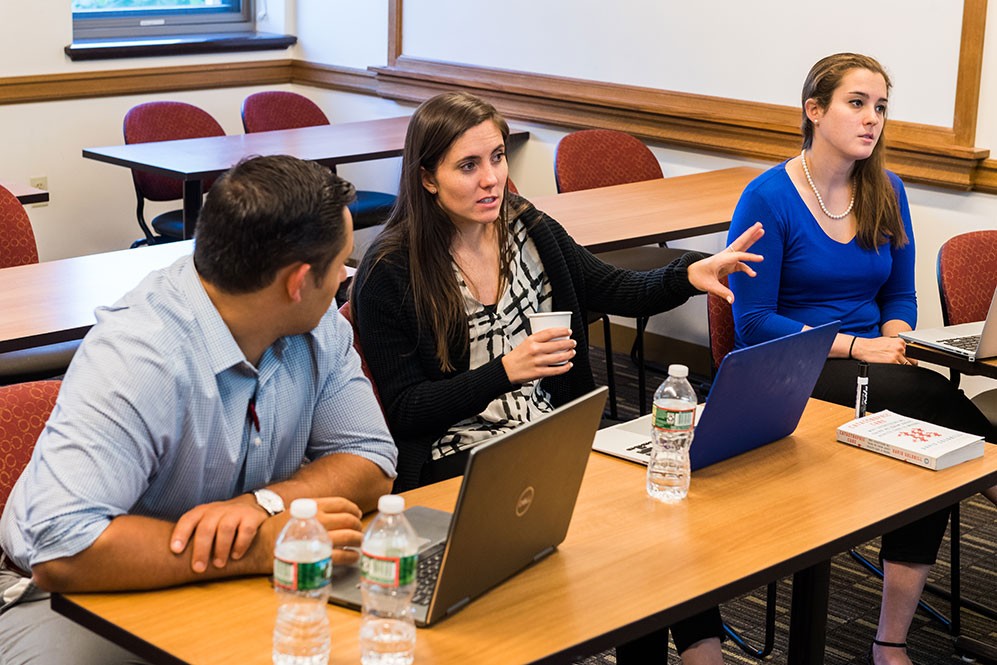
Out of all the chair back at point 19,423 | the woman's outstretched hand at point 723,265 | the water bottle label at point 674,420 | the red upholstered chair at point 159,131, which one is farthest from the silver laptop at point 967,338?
the red upholstered chair at point 159,131

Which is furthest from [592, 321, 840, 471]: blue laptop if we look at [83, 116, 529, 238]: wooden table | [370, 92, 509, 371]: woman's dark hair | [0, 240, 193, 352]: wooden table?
[83, 116, 529, 238]: wooden table

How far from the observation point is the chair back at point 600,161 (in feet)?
15.3

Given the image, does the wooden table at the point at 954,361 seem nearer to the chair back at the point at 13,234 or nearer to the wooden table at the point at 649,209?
the wooden table at the point at 649,209

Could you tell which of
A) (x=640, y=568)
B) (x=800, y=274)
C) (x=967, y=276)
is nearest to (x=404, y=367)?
(x=640, y=568)

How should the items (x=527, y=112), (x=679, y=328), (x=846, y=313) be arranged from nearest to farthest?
(x=846, y=313) → (x=679, y=328) → (x=527, y=112)

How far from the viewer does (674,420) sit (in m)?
2.05

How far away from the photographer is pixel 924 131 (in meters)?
4.23

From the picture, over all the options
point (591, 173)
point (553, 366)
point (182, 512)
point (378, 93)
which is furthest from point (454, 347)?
point (378, 93)

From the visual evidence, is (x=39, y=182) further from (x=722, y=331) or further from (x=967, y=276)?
(x=967, y=276)

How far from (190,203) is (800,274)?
249cm

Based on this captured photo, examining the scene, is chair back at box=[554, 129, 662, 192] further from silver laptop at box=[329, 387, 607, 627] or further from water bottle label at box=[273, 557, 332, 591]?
water bottle label at box=[273, 557, 332, 591]

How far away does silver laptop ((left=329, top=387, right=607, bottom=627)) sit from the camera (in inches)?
60.3

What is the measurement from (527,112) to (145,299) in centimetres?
396

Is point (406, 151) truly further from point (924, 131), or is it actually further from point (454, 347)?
point (924, 131)
